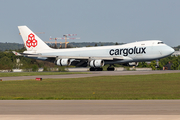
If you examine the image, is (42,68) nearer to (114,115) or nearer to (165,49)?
(165,49)

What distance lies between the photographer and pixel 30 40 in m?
71.2

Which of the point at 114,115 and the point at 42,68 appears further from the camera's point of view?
the point at 42,68

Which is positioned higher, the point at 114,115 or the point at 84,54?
the point at 84,54

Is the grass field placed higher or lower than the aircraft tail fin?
lower

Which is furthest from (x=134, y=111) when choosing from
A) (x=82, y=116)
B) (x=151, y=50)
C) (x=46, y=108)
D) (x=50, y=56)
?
(x=50, y=56)

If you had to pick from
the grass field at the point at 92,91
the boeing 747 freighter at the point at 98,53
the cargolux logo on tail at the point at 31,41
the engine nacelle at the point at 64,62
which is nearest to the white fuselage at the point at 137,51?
the boeing 747 freighter at the point at 98,53

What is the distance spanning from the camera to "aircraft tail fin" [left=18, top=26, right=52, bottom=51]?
7081 centimetres

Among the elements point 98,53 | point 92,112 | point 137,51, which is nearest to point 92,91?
point 92,112

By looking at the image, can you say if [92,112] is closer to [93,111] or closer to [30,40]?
[93,111]

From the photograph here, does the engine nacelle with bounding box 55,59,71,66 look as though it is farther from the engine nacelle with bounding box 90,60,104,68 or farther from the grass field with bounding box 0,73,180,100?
the grass field with bounding box 0,73,180,100

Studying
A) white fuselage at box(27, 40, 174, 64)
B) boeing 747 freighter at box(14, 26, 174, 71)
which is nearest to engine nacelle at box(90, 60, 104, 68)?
boeing 747 freighter at box(14, 26, 174, 71)

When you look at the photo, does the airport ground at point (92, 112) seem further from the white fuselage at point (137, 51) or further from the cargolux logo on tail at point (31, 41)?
the cargolux logo on tail at point (31, 41)

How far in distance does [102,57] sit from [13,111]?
50329mm

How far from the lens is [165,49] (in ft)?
199
